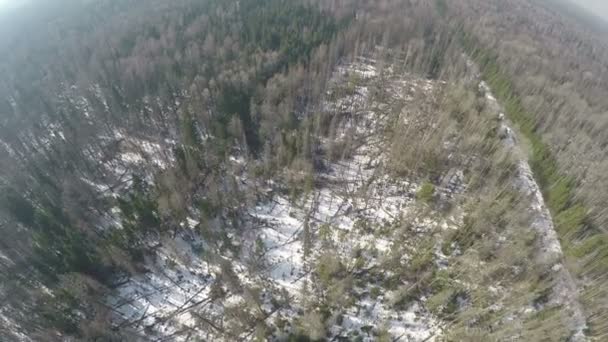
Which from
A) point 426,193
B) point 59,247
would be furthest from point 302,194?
point 59,247

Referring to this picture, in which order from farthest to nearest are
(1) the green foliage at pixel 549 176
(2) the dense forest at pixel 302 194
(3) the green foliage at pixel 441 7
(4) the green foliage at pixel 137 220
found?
(3) the green foliage at pixel 441 7, (1) the green foliage at pixel 549 176, (4) the green foliage at pixel 137 220, (2) the dense forest at pixel 302 194

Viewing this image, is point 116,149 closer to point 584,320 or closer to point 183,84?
point 183,84

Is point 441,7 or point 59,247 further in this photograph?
point 441,7

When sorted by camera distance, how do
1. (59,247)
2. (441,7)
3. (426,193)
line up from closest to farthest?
(59,247)
(426,193)
(441,7)

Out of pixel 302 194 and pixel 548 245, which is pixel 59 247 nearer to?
pixel 302 194

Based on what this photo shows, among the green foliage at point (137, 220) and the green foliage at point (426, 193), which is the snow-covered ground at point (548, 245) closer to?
the green foliage at point (426, 193)

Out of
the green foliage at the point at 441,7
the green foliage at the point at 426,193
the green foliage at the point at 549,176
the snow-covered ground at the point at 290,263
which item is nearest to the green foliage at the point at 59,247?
the snow-covered ground at the point at 290,263

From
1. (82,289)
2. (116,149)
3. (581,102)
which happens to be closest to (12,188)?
(116,149)

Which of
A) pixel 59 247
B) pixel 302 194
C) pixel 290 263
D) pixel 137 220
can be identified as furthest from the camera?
pixel 302 194
